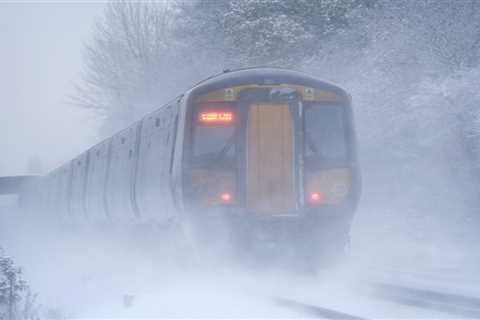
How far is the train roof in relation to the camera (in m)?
8.40

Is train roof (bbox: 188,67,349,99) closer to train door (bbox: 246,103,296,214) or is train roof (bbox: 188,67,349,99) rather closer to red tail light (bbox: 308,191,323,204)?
train door (bbox: 246,103,296,214)

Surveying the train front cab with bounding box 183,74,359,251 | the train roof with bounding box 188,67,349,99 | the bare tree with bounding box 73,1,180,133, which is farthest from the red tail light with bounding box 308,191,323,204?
the bare tree with bounding box 73,1,180,133

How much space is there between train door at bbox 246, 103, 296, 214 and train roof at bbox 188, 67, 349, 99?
0.39 meters

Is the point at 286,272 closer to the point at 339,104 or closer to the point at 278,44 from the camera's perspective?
the point at 339,104

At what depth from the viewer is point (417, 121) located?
1446 cm

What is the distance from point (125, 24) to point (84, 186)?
17827 mm

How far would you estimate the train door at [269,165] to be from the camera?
8.25 metres

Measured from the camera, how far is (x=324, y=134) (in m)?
8.59

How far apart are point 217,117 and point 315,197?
165 centimetres

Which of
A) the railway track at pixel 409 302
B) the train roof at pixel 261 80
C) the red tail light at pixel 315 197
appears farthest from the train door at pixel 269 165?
the railway track at pixel 409 302

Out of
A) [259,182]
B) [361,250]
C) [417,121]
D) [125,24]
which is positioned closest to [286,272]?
[259,182]

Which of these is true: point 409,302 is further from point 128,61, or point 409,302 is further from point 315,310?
point 128,61

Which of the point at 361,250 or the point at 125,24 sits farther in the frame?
the point at 125,24

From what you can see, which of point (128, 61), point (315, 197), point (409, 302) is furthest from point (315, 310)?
point (128, 61)
